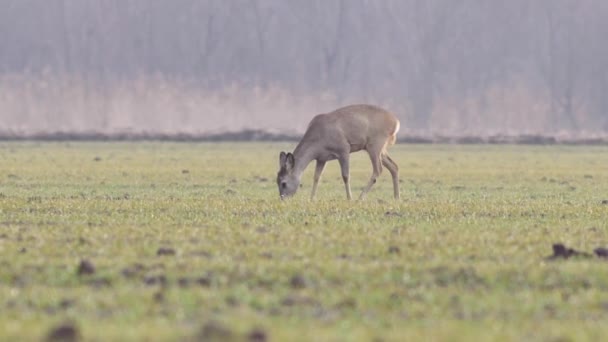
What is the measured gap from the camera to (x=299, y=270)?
13086 millimetres

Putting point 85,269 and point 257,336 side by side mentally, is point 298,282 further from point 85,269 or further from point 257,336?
point 257,336

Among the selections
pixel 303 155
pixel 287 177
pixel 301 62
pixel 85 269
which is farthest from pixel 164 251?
pixel 301 62

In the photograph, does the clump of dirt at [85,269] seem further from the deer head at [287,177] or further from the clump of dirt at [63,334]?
the deer head at [287,177]

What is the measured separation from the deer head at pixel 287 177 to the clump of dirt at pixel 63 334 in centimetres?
1742

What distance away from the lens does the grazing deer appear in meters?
27.0

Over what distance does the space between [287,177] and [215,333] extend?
17.6m

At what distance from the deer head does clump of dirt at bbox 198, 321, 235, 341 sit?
17300 mm

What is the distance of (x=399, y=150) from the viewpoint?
74500mm

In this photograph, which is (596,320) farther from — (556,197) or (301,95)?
(301,95)

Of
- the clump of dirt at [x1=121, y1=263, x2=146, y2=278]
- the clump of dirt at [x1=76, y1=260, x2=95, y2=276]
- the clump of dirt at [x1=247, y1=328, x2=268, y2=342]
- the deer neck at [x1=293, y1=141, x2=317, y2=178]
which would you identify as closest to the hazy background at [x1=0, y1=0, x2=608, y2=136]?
the deer neck at [x1=293, y1=141, x2=317, y2=178]

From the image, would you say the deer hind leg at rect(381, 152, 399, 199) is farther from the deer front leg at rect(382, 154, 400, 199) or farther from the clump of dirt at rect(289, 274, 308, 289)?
the clump of dirt at rect(289, 274, 308, 289)

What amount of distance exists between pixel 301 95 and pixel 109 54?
19.0 m

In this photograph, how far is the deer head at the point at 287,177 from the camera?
26.8 m

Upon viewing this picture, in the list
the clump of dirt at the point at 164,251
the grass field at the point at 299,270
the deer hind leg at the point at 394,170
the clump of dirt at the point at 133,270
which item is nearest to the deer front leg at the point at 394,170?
the deer hind leg at the point at 394,170
